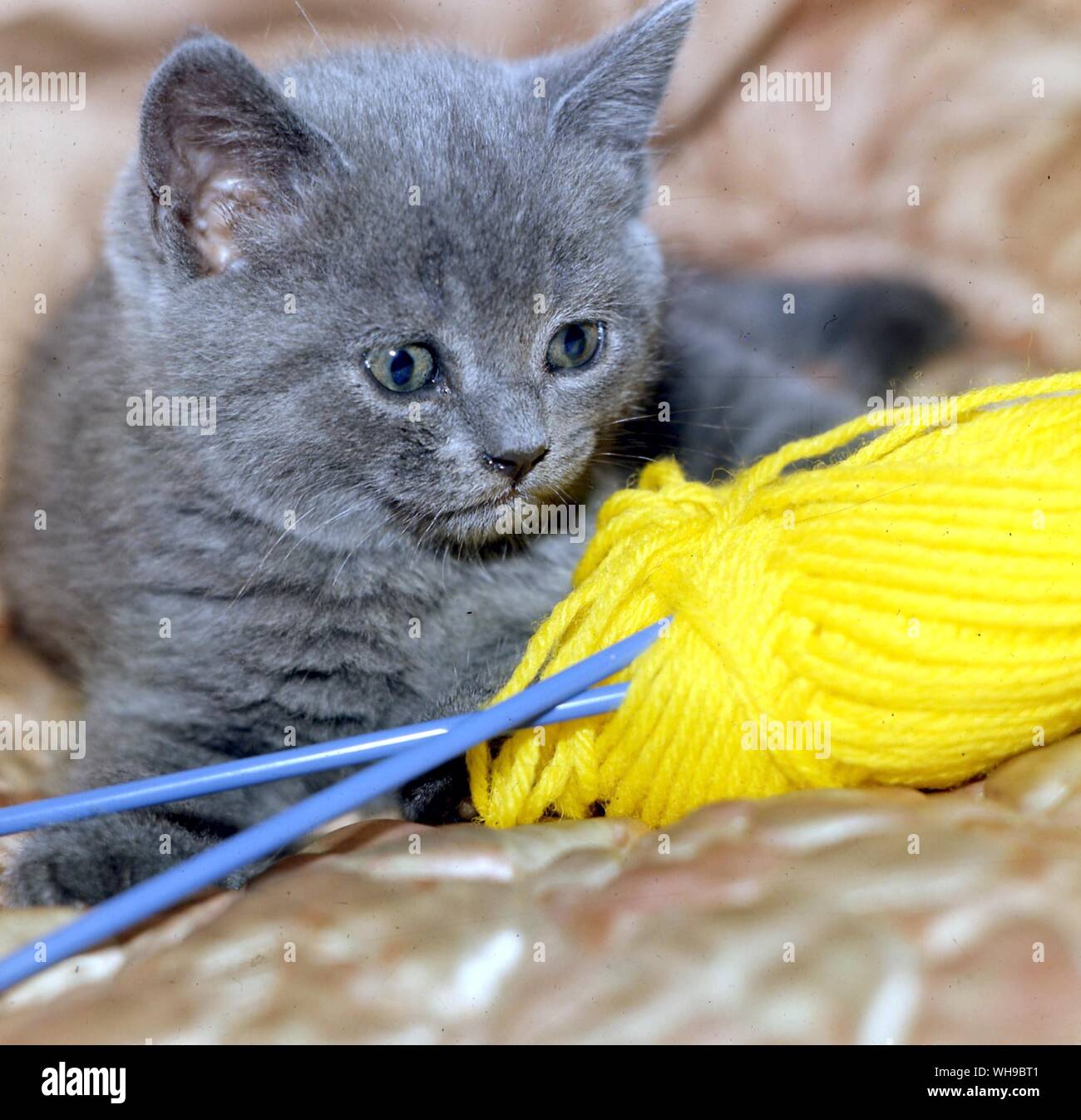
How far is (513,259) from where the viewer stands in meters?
1.09

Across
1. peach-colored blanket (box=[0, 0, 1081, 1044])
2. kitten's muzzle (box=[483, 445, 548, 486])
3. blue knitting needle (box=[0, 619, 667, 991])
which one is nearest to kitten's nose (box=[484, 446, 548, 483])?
kitten's muzzle (box=[483, 445, 548, 486])

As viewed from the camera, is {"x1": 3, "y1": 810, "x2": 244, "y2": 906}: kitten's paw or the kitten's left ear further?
the kitten's left ear

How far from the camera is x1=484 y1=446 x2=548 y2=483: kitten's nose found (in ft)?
3.49

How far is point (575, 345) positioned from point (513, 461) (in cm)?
18

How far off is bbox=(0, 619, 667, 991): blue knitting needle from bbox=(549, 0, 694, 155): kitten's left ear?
593mm

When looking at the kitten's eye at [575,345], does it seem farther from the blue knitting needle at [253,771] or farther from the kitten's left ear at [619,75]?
the blue knitting needle at [253,771]

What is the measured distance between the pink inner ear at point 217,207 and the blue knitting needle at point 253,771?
483 millimetres

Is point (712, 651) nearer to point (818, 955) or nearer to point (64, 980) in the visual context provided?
point (818, 955)

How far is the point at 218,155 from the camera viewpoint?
1.05m


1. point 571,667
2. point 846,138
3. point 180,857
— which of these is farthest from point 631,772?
point 846,138

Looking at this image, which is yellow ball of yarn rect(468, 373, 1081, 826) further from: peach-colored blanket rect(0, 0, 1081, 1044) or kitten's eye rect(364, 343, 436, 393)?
kitten's eye rect(364, 343, 436, 393)

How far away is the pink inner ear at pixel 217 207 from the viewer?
1062 millimetres

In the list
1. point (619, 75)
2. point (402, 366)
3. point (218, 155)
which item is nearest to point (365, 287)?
point (402, 366)

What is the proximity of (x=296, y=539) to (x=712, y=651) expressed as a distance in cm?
47
